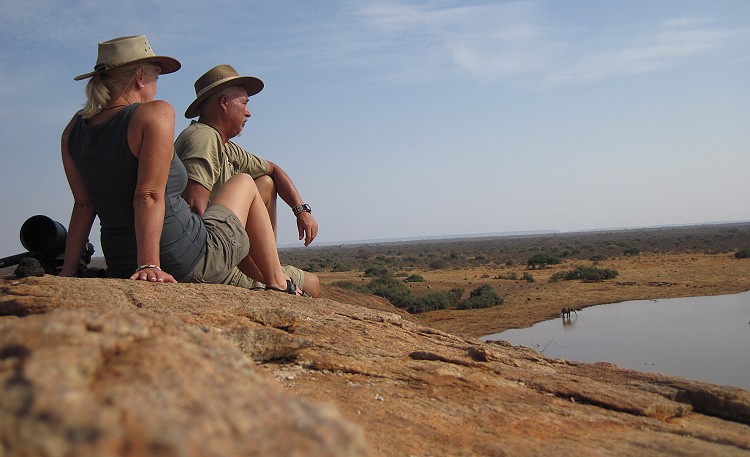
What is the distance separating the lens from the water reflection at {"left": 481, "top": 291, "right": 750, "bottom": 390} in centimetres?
807

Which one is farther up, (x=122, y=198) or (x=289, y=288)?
(x=122, y=198)

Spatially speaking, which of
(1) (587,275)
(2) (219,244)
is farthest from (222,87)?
(1) (587,275)

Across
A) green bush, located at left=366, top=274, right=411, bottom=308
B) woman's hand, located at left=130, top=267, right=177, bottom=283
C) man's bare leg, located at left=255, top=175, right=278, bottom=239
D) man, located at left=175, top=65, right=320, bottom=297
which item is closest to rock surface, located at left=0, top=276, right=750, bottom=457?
woman's hand, located at left=130, top=267, right=177, bottom=283

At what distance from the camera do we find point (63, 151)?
11.4ft

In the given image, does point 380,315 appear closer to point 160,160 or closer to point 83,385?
point 160,160

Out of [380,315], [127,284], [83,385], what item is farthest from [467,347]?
[83,385]

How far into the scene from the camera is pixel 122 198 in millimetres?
3299

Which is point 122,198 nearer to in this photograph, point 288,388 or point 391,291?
point 288,388

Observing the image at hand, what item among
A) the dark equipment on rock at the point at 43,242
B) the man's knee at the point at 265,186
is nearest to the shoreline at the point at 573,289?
the man's knee at the point at 265,186

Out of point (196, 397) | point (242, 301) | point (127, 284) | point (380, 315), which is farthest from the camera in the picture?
point (380, 315)

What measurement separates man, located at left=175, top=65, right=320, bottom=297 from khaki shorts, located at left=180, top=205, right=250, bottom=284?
1.19 ft

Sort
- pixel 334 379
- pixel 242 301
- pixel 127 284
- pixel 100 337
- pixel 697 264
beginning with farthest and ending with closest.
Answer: pixel 697 264, pixel 242 301, pixel 127 284, pixel 334 379, pixel 100 337

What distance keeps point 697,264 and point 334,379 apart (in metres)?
23.4

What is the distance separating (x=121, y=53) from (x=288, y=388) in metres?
2.05
